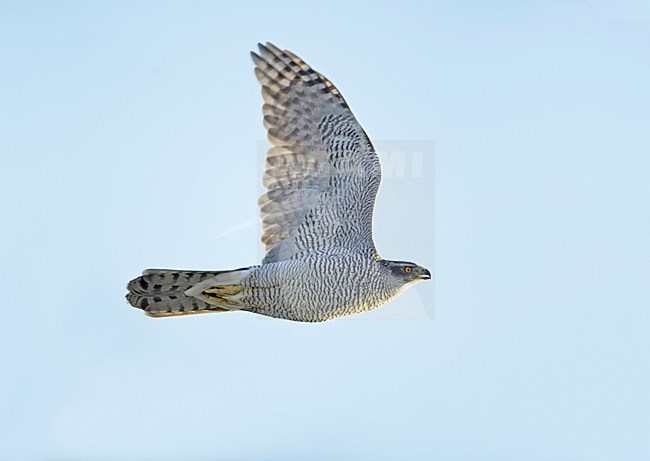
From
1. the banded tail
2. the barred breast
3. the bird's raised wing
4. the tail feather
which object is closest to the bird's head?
the barred breast

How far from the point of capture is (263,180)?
1060 cm

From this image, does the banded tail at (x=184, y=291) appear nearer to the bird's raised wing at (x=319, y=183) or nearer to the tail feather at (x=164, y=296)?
the tail feather at (x=164, y=296)

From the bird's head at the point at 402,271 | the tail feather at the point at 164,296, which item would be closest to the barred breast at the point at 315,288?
the bird's head at the point at 402,271

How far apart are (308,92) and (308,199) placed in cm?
133

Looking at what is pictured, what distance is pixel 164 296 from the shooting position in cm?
1053

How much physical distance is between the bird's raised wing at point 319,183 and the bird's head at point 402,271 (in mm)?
302

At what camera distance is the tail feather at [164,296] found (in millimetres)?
10445

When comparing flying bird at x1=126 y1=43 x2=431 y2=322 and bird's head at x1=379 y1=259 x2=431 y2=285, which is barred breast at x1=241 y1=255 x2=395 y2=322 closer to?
flying bird at x1=126 y1=43 x2=431 y2=322

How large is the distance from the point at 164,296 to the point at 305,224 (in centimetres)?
190

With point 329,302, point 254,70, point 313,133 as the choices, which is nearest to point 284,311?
point 329,302

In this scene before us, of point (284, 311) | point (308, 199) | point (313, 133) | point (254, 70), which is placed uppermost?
point (254, 70)

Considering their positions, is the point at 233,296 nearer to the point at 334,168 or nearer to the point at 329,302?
the point at 329,302

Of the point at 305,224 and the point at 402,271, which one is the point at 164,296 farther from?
the point at 402,271

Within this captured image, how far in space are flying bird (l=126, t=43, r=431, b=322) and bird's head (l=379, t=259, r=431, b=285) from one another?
1 centimetres
